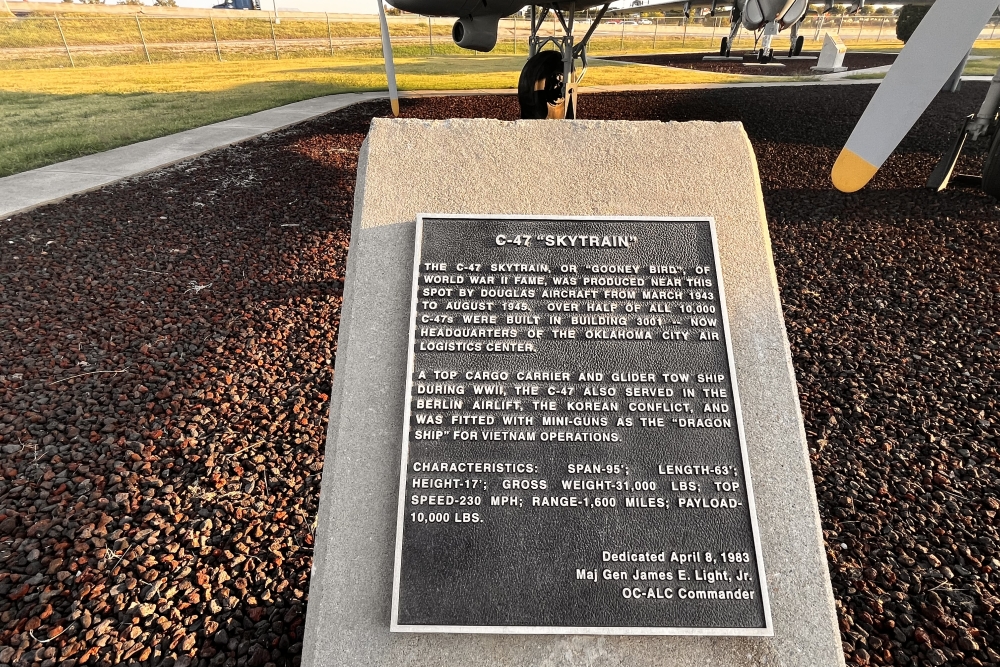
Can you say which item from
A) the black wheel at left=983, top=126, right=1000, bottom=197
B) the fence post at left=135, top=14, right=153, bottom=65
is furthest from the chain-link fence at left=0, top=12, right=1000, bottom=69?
the black wheel at left=983, top=126, right=1000, bottom=197

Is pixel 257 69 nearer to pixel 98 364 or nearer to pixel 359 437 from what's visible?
pixel 98 364

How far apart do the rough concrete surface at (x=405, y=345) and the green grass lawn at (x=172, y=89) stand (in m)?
9.89

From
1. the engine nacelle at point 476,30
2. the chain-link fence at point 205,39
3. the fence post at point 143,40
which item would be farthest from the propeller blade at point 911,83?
A: the fence post at point 143,40

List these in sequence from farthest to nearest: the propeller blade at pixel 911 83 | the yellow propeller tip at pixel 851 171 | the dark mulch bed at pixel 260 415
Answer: the yellow propeller tip at pixel 851 171
the propeller blade at pixel 911 83
the dark mulch bed at pixel 260 415

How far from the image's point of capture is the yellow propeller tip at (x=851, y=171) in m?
4.25

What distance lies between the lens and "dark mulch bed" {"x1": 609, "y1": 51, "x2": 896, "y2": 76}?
23.3m

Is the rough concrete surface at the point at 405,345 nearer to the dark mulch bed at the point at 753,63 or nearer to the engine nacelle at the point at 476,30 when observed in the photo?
the engine nacelle at the point at 476,30

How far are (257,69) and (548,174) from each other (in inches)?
793

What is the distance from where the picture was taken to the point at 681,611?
1.78m

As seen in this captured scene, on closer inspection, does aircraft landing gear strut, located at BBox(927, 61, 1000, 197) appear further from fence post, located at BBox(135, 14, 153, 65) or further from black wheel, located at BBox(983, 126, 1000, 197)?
fence post, located at BBox(135, 14, 153, 65)

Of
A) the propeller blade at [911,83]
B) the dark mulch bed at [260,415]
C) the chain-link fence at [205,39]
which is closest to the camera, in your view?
the dark mulch bed at [260,415]

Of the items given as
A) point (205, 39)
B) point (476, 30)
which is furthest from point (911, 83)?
point (205, 39)

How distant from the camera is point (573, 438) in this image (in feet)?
6.53

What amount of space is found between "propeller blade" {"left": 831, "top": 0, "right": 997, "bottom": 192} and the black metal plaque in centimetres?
307
